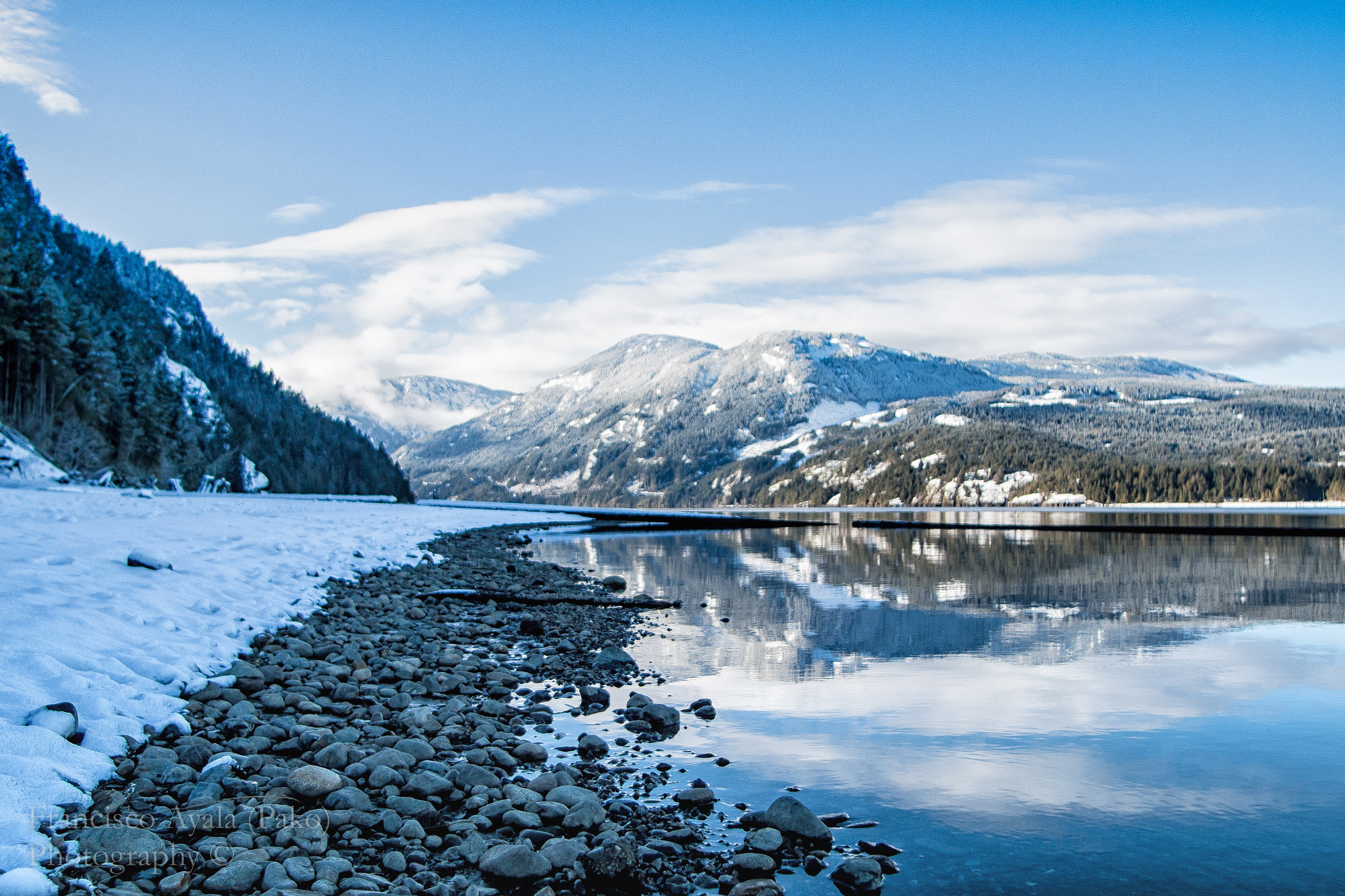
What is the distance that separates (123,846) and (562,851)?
322 cm

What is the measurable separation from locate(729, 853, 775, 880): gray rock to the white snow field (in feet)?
16.8

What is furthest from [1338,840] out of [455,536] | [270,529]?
[455,536]

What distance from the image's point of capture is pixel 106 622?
375 inches

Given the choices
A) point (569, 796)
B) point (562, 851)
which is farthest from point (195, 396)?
point (562, 851)

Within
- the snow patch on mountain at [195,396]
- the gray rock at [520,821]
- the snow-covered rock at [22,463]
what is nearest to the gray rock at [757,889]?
the gray rock at [520,821]

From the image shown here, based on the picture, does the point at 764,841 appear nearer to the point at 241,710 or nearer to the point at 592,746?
the point at 592,746

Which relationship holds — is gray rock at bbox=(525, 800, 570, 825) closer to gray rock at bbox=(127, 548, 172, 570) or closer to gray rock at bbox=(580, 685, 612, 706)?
gray rock at bbox=(580, 685, 612, 706)

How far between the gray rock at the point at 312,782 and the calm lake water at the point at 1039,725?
388cm

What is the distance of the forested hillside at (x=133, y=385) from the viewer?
66375 millimetres

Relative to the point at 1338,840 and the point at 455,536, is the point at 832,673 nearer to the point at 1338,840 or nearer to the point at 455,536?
the point at 1338,840

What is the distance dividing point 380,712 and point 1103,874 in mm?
8270

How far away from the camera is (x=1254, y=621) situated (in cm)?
2117

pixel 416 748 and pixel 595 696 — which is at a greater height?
pixel 416 748

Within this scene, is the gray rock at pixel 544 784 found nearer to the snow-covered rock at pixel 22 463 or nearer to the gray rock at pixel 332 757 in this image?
the gray rock at pixel 332 757
